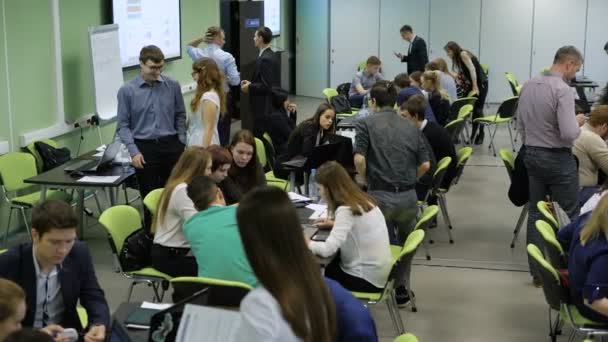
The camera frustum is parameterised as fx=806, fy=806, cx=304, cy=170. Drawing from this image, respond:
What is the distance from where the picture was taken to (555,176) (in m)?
5.44

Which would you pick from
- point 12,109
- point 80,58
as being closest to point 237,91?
point 80,58

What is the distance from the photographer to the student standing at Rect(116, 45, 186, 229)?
237 inches

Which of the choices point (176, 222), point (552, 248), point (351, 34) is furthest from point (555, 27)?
point (176, 222)

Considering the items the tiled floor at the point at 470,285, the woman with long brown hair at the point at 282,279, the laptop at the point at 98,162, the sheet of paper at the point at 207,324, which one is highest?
the woman with long brown hair at the point at 282,279

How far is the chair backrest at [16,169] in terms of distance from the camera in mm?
Answer: 6176

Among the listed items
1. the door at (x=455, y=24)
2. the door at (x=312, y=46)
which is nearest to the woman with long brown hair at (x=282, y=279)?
the door at (x=455, y=24)

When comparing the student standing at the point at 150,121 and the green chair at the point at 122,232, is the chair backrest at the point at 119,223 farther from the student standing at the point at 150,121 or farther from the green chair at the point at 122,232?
the student standing at the point at 150,121

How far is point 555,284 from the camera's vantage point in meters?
4.01

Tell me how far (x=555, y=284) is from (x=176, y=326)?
2289 millimetres

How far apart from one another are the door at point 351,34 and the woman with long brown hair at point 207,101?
8947 millimetres

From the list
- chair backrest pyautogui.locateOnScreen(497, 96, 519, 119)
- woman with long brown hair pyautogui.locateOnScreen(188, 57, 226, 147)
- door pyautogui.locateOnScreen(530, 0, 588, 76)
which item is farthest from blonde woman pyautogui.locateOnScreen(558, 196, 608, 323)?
door pyautogui.locateOnScreen(530, 0, 588, 76)

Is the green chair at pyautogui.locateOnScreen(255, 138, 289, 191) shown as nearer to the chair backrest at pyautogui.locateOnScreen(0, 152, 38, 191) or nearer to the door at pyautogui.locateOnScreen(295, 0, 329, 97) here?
the chair backrest at pyautogui.locateOnScreen(0, 152, 38, 191)

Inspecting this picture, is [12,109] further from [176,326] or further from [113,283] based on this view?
[176,326]

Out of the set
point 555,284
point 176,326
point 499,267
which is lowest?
point 499,267
